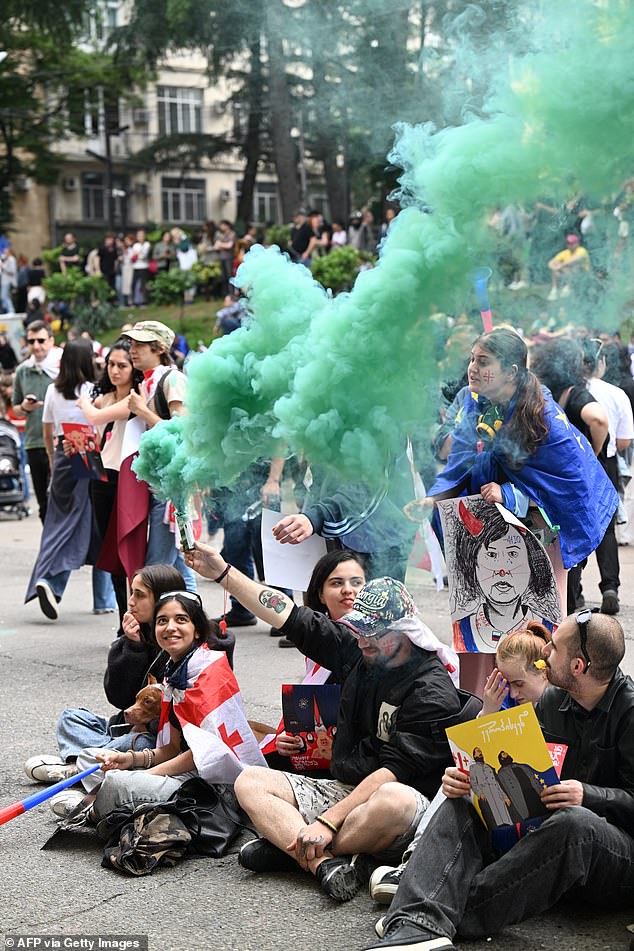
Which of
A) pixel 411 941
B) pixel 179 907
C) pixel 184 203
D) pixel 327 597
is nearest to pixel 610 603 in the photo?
pixel 327 597

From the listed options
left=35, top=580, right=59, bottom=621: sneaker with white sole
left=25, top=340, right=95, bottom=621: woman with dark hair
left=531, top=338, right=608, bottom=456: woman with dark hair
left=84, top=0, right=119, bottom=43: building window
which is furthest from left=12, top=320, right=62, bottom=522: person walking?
left=84, top=0, right=119, bottom=43: building window

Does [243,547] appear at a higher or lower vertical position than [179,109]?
lower

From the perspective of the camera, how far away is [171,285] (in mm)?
24859

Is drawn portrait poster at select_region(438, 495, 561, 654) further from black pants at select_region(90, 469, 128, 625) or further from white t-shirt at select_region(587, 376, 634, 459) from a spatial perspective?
white t-shirt at select_region(587, 376, 634, 459)

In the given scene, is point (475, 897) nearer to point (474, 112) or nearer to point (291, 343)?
point (291, 343)

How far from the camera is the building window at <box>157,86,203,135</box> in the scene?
36500mm

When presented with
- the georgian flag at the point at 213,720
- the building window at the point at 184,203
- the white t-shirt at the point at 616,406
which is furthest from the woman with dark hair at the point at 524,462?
the building window at the point at 184,203

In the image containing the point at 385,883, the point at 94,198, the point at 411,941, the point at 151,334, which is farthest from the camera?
the point at 94,198

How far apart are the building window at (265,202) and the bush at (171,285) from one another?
17964mm

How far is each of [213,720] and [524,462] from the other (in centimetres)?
158

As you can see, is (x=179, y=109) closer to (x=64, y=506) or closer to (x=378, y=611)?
(x=64, y=506)

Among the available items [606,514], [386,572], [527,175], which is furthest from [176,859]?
[527,175]

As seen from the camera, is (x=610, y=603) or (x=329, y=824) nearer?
(x=329, y=824)

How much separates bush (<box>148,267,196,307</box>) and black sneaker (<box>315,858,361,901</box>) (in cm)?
2135
